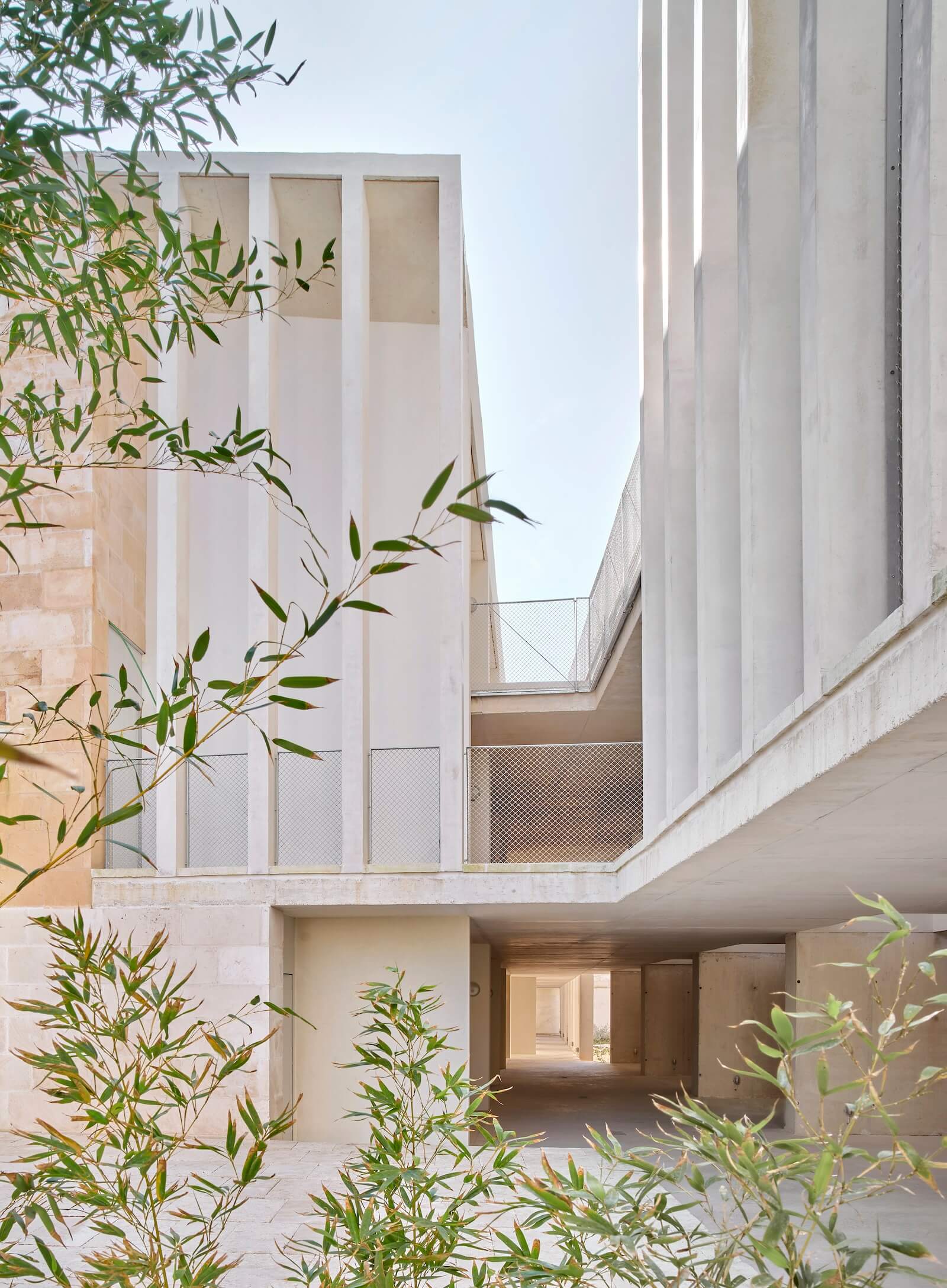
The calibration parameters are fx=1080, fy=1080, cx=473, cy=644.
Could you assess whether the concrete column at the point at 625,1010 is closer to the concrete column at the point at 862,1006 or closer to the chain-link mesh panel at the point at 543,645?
the concrete column at the point at 862,1006


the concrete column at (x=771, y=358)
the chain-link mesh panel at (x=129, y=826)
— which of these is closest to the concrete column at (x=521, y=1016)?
the chain-link mesh panel at (x=129, y=826)

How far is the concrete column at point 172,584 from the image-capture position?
10922 millimetres

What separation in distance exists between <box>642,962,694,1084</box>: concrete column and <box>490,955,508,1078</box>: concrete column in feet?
9.51

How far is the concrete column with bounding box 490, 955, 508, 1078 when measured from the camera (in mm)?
19859

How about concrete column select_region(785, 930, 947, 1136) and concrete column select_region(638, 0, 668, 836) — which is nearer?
concrete column select_region(638, 0, 668, 836)

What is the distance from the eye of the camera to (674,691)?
288 inches

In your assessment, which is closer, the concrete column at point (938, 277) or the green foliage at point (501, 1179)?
the green foliage at point (501, 1179)

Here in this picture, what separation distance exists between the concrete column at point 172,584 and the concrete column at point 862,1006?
7.12m

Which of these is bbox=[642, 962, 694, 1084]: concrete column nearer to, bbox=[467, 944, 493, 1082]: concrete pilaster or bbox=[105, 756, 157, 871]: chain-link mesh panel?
bbox=[467, 944, 493, 1082]: concrete pilaster

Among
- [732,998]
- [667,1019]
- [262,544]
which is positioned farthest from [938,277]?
[667,1019]

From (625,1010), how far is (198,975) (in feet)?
54.3

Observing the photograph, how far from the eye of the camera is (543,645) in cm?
1466

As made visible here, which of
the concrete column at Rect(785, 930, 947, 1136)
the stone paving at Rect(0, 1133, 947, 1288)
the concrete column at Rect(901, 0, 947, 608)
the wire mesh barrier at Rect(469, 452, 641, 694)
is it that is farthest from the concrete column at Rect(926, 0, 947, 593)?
the wire mesh barrier at Rect(469, 452, 641, 694)

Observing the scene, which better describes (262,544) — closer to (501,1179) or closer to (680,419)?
(680,419)
